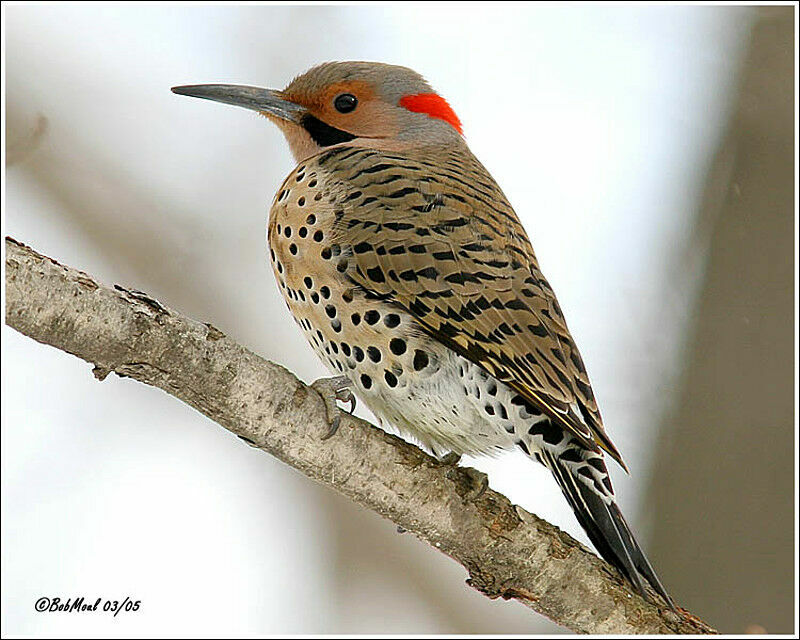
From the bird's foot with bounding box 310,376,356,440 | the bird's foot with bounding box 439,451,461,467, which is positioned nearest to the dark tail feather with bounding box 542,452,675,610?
the bird's foot with bounding box 439,451,461,467

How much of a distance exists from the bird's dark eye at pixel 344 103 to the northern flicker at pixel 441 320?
28cm

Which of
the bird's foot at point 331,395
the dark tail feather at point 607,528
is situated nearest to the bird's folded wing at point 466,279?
the dark tail feather at point 607,528

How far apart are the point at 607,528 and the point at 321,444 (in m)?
0.68

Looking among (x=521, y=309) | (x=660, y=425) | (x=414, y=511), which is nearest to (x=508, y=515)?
(x=414, y=511)

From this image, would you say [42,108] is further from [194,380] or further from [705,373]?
[705,373]

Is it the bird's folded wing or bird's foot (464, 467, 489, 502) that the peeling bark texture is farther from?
the bird's folded wing

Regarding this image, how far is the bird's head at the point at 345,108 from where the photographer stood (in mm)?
2855

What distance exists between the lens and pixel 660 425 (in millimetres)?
3576

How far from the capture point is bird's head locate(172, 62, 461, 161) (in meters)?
2.86

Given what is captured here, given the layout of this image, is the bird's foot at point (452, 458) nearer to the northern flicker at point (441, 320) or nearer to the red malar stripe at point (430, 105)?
the northern flicker at point (441, 320)

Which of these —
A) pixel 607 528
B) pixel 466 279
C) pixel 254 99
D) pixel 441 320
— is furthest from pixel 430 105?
pixel 607 528

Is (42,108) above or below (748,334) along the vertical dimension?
above

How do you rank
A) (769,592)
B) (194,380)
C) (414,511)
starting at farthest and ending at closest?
(769,592) → (414,511) → (194,380)

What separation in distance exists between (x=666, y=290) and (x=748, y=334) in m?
0.35
